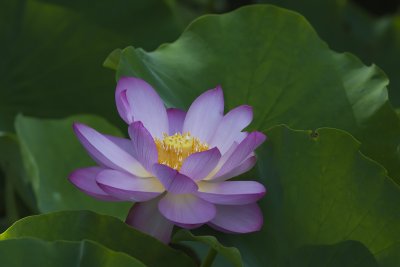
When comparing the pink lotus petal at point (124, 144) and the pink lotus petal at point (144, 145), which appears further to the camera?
the pink lotus petal at point (124, 144)

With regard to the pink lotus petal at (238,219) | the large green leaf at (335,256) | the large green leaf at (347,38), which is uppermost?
the pink lotus petal at (238,219)

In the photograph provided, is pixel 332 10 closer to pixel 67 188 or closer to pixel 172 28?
pixel 172 28

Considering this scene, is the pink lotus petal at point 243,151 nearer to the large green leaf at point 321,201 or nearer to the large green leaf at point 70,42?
the large green leaf at point 321,201

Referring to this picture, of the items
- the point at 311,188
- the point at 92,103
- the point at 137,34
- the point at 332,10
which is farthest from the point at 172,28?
the point at 311,188

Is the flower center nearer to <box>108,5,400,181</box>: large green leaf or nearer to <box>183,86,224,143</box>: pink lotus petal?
<box>183,86,224,143</box>: pink lotus petal

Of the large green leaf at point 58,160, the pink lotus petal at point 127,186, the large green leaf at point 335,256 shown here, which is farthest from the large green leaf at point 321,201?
the large green leaf at point 58,160

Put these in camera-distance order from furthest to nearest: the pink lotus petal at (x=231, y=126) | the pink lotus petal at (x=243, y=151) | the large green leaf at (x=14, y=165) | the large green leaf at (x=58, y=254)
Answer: the large green leaf at (x=14, y=165) → the pink lotus petal at (x=231, y=126) → the pink lotus petal at (x=243, y=151) → the large green leaf at (x=58, y=254)
